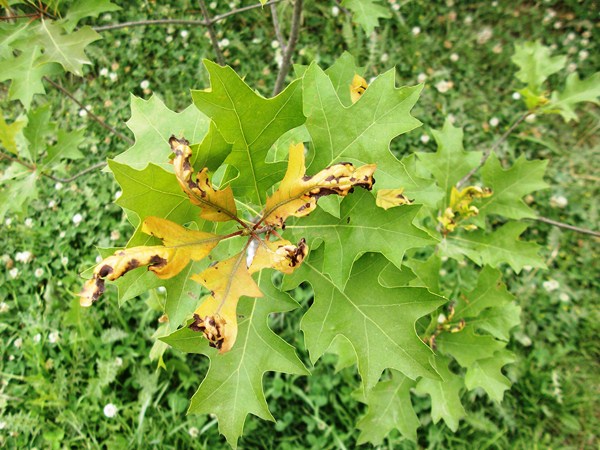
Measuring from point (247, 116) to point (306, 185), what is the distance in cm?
24

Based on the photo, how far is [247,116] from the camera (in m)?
1.12

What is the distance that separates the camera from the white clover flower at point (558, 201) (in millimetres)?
3049

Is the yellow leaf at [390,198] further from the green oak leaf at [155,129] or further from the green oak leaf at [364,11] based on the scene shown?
the green oak leaf at [364,11]

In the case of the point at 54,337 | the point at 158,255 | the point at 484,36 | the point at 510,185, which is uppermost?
the point at 158,255

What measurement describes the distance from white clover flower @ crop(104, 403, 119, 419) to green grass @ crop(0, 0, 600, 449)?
67 millimetres

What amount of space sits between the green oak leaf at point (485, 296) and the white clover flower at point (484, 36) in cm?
232

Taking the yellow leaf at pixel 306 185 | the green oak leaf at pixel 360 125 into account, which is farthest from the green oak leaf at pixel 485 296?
the yellow leaf at pixel 306 185

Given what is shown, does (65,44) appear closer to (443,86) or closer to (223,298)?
(223,298)

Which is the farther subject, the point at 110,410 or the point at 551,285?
the point at 551,285

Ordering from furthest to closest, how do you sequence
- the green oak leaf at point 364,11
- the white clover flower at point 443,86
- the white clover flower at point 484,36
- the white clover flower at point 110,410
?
the white clover flower at point 484,36, the white clover flower at point 443,86, the white clover flower at point 110,410, the green oak leaf at point 364,11

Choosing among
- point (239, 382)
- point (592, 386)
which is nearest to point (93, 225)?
point (239, 382)

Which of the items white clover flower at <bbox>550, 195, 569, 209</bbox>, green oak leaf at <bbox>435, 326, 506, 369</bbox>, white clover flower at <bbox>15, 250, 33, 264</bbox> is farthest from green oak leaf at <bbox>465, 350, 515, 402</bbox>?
white clover flower at <bbox>15, 250, 33, 264</bbox>

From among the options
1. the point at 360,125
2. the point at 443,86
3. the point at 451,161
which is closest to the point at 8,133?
the point at 360,125

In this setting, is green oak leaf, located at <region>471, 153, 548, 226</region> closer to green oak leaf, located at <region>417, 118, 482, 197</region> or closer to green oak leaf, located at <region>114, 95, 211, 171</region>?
green oak leaf, located at <region>417, 118, 482, 197</region>
